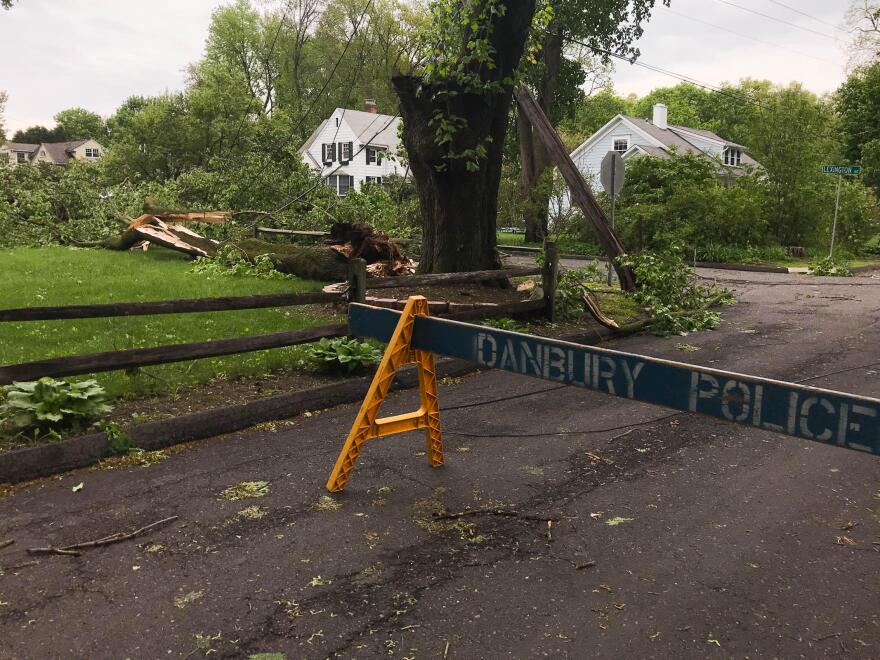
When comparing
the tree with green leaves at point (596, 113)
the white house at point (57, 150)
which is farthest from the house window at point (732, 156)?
the white house at point (57, 150)

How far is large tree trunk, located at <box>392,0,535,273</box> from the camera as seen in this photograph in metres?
10.2

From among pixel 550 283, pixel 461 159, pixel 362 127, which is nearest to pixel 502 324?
pixel 550 283

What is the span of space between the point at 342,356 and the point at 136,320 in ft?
11.6

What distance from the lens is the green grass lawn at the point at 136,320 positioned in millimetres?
6906

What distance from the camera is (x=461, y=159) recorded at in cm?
1040

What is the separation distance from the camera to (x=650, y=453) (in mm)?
5352

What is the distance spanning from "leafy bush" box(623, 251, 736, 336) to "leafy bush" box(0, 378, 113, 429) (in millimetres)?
7813

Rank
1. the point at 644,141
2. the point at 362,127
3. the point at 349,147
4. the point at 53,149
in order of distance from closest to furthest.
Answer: the point at 644,141, the point at 349,147, the point at 362,127, the point at 53,149

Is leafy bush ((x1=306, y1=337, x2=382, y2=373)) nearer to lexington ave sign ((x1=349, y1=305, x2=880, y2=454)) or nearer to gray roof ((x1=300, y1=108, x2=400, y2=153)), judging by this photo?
lexington ave sign ((x1=349, y1=305, x2=880, y2=454))

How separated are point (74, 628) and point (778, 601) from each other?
3.20m

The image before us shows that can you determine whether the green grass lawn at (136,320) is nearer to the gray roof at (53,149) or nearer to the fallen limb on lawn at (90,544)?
Answer: the fallen limb on lawn at (90,544)

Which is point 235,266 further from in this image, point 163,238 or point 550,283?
point 550,283

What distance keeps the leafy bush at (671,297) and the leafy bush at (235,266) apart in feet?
21.5

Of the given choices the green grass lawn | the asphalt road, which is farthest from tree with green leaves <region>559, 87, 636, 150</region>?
the asphalt road
